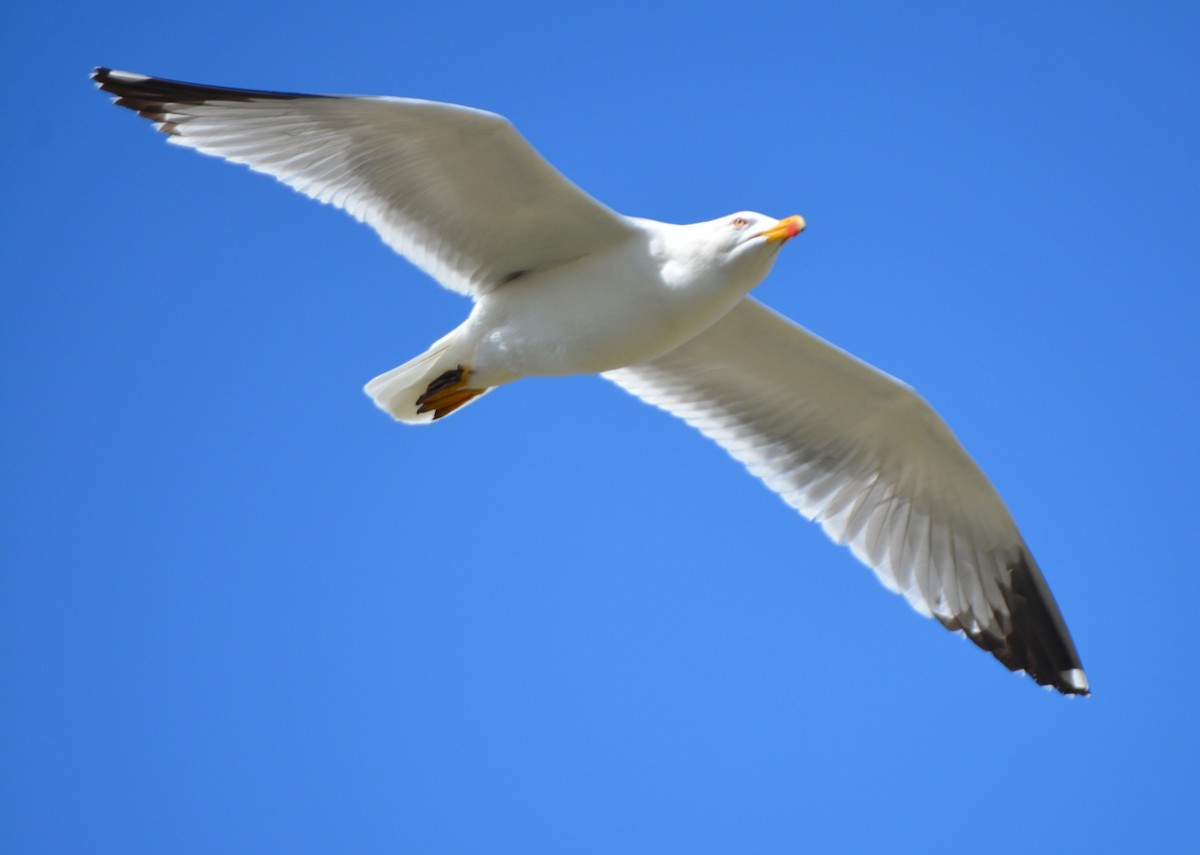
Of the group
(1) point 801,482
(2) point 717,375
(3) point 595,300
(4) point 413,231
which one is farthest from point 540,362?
(1) point 801,482

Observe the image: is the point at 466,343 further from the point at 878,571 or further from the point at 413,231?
the point at 878,571

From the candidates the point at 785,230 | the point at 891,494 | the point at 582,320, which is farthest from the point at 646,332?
the point at 891,494

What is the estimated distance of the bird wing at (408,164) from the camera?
21.2 ft

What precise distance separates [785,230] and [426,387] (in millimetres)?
1888

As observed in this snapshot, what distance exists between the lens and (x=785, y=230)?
6285mm

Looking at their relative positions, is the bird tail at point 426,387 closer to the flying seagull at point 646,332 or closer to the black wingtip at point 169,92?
the flying seagull at point 646,332

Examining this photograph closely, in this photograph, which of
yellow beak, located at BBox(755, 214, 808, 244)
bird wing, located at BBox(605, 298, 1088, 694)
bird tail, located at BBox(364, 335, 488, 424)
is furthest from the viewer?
bird wing, located at BBox(605, 298, 1088, 694)

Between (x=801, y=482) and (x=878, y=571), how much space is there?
0.61 metres

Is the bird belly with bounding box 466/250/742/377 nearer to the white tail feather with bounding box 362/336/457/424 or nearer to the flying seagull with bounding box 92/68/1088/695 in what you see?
the flying seagull with bounding box 92/68/1088/695

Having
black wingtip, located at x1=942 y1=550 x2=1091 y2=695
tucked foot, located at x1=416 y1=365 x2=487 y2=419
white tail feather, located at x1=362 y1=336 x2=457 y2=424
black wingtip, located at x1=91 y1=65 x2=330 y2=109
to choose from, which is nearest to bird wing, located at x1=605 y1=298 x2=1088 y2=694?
black wingtip, located at x1=942 y1=550 x2=1091 y2=695

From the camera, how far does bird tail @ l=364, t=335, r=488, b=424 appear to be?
702cm

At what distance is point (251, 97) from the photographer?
650 cm

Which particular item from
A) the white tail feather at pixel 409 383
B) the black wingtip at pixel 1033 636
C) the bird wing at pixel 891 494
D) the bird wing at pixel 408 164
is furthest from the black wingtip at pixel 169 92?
the black wingtip at pixel 1033 636

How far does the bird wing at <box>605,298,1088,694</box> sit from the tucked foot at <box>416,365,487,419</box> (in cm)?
109
